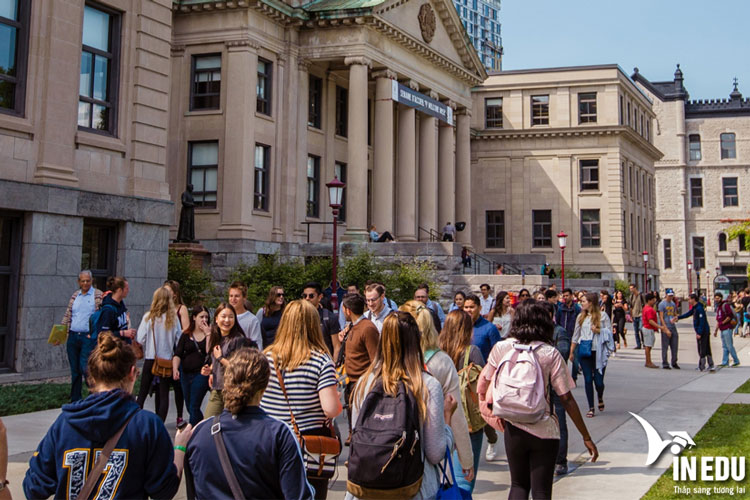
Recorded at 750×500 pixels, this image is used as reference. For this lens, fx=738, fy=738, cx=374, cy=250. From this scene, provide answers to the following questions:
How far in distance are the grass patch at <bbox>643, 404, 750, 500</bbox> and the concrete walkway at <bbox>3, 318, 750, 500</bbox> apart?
0.15 meters

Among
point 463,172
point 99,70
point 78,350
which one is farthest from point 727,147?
point 78,350

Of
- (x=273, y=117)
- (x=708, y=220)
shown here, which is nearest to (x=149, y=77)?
(x=273, y=117)

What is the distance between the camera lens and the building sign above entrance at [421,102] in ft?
110

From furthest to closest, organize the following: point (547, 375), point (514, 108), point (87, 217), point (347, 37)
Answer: point (514, 108)
point (347, 37)
point (87, 217)
point (547, 375)

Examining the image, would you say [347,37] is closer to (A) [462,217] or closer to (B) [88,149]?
(A) [462,217]

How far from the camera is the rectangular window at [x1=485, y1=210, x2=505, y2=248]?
52.6 m

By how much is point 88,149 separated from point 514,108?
40.3 metres

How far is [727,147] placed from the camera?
76.0m

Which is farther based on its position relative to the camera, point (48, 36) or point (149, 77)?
point (149, 77)

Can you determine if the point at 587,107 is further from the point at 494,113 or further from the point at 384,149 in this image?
the point at 384,149

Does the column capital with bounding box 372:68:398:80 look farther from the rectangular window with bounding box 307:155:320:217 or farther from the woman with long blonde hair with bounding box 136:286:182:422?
the woman with long blonde hair with bounding box 136:286:182:422

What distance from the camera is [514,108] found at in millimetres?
52250

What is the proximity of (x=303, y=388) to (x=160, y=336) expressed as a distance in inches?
209

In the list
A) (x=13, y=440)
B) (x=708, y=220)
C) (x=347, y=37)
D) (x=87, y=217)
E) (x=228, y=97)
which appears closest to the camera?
(x=13, y=440)
